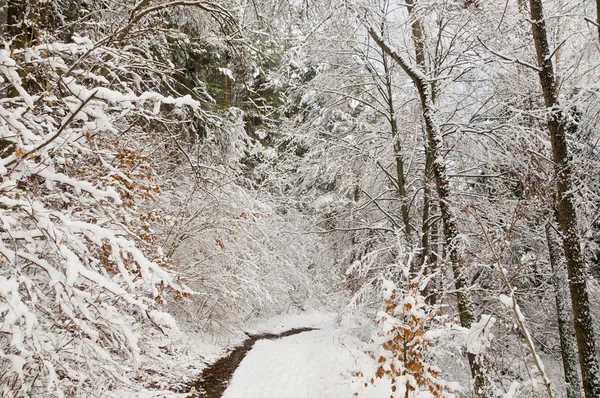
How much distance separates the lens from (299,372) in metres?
8.42

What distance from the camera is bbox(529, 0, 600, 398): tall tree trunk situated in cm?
524

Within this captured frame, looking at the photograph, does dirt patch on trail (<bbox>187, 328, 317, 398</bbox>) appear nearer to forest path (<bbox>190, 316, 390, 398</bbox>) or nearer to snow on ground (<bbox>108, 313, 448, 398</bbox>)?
forest path (<bbox>190, 316, 390, 398</bbox>)

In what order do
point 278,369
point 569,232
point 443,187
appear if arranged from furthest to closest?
point 278,369, point 443,187, point 569,232

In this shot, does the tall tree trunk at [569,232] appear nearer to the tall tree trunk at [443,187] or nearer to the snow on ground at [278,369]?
the tall tree trunk at [443,187]

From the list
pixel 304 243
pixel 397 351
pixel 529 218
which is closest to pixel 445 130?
pixel 529 218

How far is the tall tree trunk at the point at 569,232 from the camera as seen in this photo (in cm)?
524

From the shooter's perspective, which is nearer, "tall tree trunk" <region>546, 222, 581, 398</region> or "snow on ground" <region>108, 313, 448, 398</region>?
"snow on ground" <region>108, 313, 448, 398</region>

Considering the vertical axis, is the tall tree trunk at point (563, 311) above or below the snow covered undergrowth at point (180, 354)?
above

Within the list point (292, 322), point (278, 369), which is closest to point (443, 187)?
point (278, 369)

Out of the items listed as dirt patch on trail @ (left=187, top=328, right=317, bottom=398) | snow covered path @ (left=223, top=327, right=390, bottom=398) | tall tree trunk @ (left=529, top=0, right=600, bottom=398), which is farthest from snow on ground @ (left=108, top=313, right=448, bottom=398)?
tall tree trunk @ (left=529, top=0, right=600, bottom=398)

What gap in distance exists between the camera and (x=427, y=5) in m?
6.44

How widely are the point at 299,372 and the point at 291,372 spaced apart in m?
0.18

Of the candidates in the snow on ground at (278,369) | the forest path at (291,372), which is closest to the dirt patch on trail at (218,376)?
A: the forest path at (291,372)

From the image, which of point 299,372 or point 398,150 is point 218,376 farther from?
point 398,150
